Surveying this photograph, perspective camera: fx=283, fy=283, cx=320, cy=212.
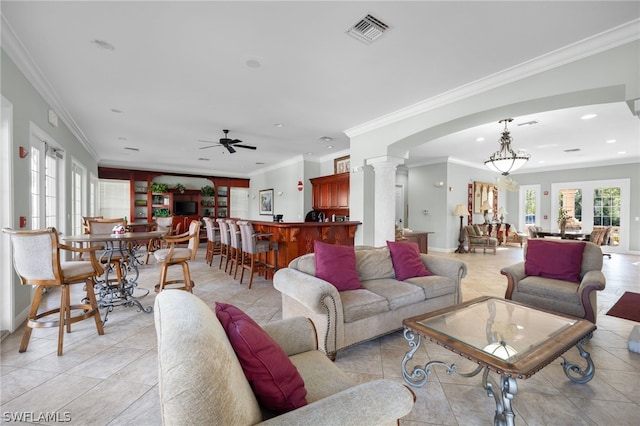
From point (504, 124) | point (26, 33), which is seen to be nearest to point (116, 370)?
point (26, 33)

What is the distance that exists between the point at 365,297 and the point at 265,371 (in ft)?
5.33

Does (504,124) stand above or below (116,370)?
above

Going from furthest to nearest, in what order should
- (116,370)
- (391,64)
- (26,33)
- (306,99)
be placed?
(306,99) → (391,64) → (26,33) → (116,370)

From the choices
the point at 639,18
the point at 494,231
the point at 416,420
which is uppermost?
the point at 639,18

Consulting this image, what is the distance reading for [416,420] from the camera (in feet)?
5.48

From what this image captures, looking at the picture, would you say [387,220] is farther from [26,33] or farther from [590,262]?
[26,33]

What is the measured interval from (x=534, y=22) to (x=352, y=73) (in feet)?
5.43

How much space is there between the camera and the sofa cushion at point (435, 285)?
2.87 meters

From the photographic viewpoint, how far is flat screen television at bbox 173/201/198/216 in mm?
9602

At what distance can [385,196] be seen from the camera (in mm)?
5004

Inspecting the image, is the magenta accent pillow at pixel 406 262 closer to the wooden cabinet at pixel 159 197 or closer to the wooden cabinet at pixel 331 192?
the wooden cabinet at pixel 331 192

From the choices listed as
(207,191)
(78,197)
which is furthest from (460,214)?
(78,197)

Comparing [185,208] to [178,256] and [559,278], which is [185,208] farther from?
[559,278]

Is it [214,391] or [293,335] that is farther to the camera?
[293,335]
